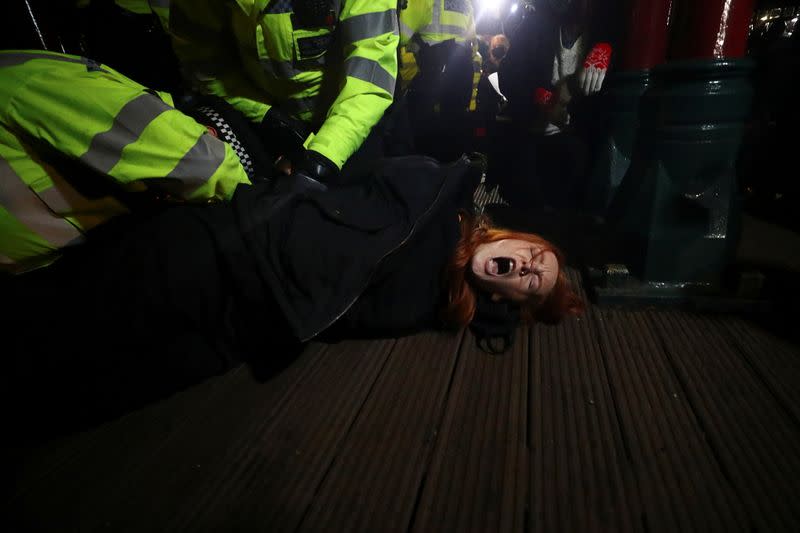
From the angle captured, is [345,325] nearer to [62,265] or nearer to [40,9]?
[62,265]

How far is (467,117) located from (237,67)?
1.86 m

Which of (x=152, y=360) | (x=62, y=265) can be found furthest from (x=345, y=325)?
(x=62, y=265)

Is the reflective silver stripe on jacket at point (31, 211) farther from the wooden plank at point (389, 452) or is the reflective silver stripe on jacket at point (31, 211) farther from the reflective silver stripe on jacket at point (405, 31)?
the reflective silver stripe on jacket at point (405, 31)

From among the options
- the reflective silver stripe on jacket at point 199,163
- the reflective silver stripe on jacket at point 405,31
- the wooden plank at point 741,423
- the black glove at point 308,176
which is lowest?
the wooden plank at point 741,423

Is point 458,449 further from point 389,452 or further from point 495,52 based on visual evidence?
point 495,52

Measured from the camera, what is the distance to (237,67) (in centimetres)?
193

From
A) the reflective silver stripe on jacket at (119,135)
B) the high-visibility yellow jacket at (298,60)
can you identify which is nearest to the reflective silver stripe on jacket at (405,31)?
the high-visibility yellow jacket at (298,60)

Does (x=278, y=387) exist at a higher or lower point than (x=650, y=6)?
lower

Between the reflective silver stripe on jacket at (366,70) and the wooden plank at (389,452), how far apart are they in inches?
46.7

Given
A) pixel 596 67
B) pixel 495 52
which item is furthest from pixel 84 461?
pixel 495 52

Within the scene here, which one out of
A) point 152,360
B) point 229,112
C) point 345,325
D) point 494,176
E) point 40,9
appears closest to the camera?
point 152,360

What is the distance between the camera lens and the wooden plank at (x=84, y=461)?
0.99 meters

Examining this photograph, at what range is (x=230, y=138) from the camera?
5.32 feet

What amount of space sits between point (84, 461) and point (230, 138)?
1289 millimetres
